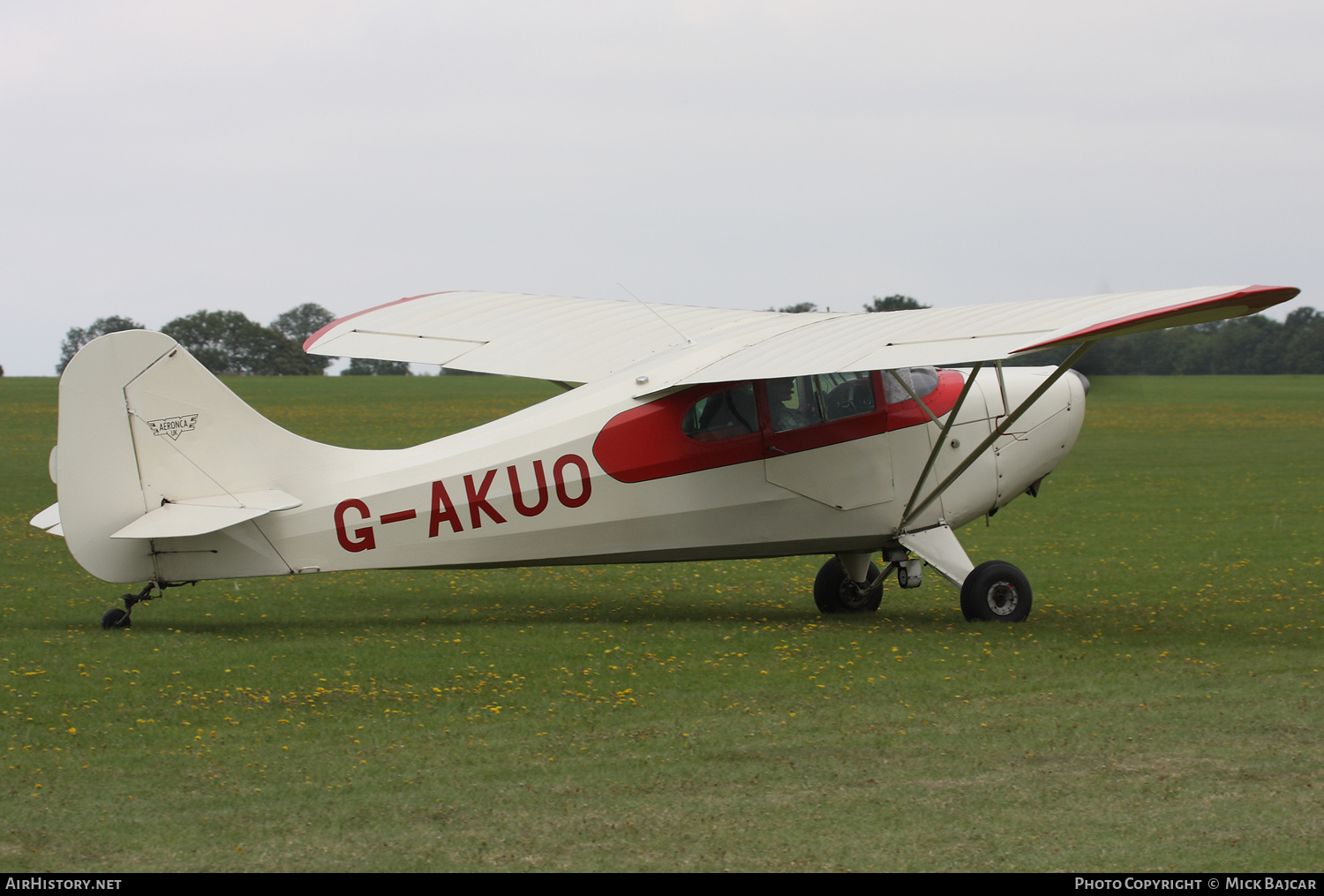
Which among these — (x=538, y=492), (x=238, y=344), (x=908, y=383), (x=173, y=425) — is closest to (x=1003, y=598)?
(x=908, y=383)

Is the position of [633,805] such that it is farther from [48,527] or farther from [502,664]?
[48,527]

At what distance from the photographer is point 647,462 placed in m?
10.0

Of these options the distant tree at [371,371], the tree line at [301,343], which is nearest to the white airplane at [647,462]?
the tree line at [301,343]

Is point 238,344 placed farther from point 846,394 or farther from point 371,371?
point 846,394

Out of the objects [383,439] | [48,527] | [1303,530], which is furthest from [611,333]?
[383,439]

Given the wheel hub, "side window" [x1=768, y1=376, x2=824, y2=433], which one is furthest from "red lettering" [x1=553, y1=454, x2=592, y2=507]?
the wheel hub

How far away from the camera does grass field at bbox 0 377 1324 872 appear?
5.32 meters

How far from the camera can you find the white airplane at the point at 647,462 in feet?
29.9

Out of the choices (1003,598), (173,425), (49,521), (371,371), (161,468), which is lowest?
(1003,598)

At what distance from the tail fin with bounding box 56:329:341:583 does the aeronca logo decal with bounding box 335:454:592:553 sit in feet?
1.68

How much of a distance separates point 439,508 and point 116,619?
8.70ft

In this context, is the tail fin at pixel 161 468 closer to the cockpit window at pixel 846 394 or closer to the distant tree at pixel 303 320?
the cockpit window at pixel 846 394

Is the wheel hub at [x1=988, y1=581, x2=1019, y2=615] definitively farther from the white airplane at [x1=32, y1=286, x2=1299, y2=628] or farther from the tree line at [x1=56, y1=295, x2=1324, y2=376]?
the tree line at [x1=56, y1=295, x2=1324, y2=376]
